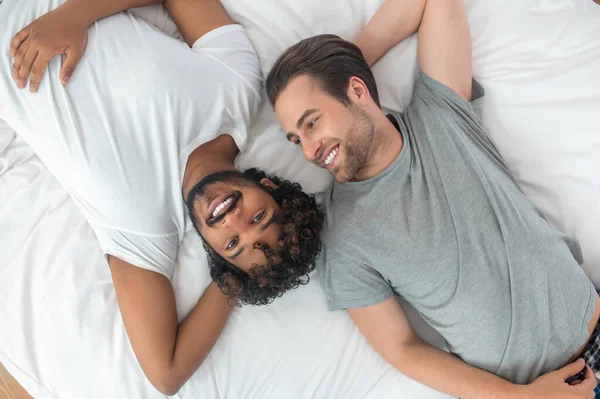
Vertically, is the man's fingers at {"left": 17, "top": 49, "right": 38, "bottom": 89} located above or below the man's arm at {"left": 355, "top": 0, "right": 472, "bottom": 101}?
below

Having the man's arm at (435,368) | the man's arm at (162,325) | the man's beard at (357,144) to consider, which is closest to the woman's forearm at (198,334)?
the man's arm at (162,325)

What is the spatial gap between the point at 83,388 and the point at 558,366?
1.21 m

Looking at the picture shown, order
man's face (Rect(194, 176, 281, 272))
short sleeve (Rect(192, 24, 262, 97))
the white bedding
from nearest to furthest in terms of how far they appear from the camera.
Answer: man's face (Rect(194, 176, 281, 272))
the white bedding
short sleeve (Rect(192, 24, 262, 97))

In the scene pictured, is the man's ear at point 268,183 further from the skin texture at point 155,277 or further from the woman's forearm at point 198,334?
the woman's forearm at point 198,334

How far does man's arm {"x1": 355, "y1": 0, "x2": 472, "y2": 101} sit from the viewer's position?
1172 mm

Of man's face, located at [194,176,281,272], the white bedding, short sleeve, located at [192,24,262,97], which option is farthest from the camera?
short sleeve, located at [192,24,262,97]

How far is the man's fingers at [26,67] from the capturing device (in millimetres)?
1048

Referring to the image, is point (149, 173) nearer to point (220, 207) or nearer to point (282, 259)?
point (220, 207)

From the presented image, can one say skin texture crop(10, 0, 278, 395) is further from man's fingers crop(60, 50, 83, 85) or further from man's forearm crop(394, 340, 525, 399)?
man's forearm crop(394, 340, 525, 399)

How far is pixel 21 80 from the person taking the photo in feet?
3.48

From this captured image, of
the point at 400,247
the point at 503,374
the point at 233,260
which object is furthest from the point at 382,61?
the point at 503,374

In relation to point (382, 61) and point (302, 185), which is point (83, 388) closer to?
point (302, 185)

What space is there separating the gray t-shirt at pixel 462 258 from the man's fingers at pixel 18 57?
0.86 metres

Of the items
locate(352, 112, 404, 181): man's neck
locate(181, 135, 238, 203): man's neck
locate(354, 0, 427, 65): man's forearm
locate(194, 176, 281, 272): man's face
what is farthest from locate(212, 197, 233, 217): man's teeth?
locate(354, 0, 427, 65): man's forearm
